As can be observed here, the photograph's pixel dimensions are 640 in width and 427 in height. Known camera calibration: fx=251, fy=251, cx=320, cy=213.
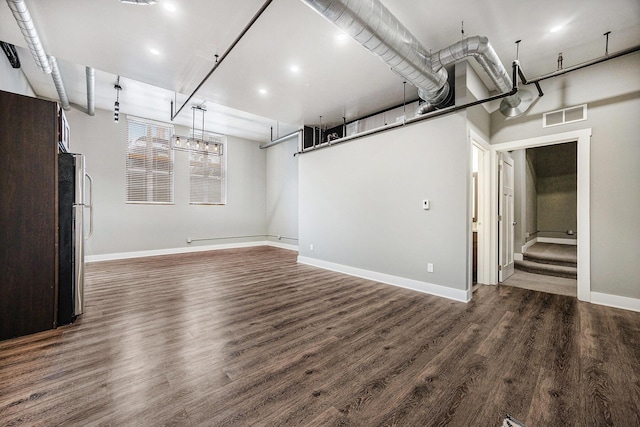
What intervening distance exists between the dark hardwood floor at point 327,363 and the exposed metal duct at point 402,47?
9.34 ft

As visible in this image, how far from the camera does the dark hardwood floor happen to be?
5.05ft

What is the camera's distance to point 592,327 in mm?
2691

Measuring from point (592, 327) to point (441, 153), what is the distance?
8.55 feet

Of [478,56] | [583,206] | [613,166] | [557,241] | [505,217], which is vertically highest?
[478,56]

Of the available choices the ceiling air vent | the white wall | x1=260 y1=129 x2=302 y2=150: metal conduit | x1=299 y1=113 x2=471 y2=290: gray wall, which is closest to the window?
x1=260 y1=129 x2=302 y2=150: metal conduit

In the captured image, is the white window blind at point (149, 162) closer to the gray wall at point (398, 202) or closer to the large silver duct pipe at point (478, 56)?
the gray wall at point (398, 202)

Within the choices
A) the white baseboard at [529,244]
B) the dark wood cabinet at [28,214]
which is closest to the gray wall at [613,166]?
the white baseboard at [529,244]

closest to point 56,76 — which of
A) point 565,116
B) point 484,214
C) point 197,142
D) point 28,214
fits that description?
point 197,142

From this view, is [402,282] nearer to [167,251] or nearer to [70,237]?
[70,237]

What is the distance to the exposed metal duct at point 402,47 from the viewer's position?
207cm

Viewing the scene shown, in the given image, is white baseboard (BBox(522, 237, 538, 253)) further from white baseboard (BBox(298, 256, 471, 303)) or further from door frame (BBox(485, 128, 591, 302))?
white baseboard (BBox(298, 256, 471, 303))

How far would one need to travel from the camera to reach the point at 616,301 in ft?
10.7

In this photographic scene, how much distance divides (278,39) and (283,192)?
5.73 m

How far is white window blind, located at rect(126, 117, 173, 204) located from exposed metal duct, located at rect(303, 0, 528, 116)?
22.4 feet
